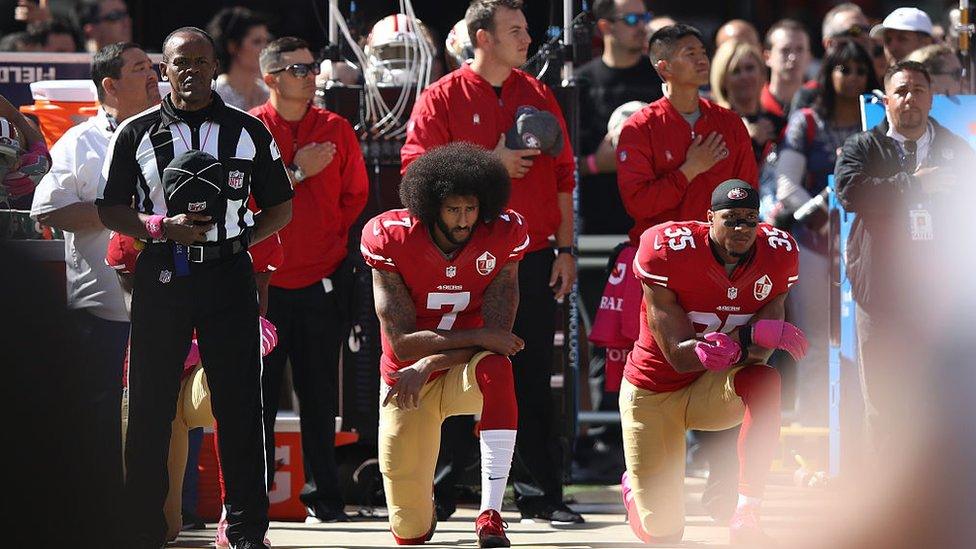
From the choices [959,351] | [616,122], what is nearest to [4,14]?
[616,122]

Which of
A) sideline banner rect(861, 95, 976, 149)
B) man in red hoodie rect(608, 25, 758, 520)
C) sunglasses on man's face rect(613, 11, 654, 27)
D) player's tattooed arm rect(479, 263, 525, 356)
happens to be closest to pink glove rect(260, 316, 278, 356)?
player's tattooed arm rect(479, 263, 525, 356)

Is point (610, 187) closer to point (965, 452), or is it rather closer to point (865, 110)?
point (865, 110)

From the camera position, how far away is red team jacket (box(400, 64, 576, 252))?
21.1 ft

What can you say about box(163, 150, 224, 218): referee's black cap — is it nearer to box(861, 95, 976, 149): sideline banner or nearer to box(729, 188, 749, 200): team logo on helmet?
box(729, 188, 749, 200): team logo on helmet

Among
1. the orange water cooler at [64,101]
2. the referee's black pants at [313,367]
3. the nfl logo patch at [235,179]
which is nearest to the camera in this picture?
the nfl logo patch at [235,179]

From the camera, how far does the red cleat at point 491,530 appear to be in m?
5.45

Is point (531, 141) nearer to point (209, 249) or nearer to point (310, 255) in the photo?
point (310, 255)

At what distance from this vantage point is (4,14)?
10203mm

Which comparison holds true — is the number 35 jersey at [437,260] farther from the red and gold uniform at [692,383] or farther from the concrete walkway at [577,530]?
the concrete walkway at [577,530]

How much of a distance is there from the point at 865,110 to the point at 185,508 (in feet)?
11.6

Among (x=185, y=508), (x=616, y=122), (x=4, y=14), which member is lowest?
(x=185, y=508)

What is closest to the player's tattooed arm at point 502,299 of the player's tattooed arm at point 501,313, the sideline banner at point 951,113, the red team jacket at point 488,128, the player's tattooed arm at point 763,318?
the player's tattooed arm at point 501,313

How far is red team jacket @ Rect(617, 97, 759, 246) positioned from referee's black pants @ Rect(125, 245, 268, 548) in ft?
6.46

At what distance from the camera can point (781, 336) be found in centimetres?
562
